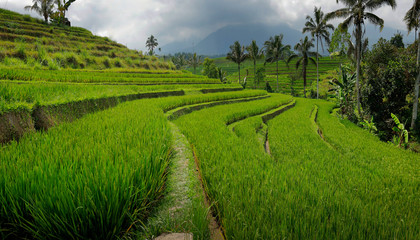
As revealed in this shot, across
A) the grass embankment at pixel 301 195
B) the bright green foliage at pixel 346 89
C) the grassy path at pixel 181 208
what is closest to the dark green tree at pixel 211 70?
the bright green foliage at pixel 346 89

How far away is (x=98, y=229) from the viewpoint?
1423mm

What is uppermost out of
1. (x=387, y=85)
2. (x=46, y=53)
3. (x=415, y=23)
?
(x=415, y=23)

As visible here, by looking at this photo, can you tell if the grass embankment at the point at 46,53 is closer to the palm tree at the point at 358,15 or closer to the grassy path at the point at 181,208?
the grassy path at the point at 181,208

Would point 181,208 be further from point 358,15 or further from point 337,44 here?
point 337,44

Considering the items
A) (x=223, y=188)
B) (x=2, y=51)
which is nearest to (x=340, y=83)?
(x=223, y=188)

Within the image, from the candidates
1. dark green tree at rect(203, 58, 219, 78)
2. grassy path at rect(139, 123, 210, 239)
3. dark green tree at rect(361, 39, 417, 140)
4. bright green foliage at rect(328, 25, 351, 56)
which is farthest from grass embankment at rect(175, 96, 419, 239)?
dark green tree at rect(203, 58, 219, 78)

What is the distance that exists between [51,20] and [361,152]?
38007mm

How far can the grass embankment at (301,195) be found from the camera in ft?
5.23

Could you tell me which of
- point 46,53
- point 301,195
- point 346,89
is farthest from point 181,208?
point 346,89

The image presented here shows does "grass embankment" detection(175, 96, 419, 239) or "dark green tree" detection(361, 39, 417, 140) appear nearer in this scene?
"grass embankment" detection(175, 96, 419, 239)

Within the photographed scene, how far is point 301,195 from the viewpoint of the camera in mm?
2139

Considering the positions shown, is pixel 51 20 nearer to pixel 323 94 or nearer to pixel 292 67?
pixel 323 94

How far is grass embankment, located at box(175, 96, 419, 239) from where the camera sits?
1593mm

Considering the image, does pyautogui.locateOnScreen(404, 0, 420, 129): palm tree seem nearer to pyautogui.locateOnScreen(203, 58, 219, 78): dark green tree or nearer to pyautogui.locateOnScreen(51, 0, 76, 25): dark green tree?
pyautogui.locateOnScreen(203, 58, 219, 78): dark green tree
